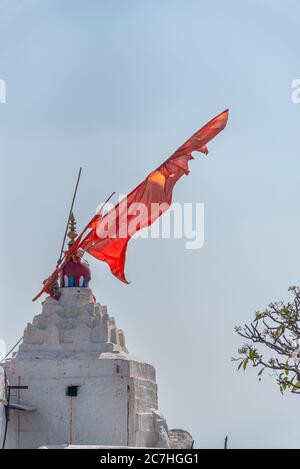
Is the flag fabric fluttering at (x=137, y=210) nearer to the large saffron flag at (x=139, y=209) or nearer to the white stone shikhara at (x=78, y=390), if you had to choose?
the large saffron flag at (x=139, y=209)

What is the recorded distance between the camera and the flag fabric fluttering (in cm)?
6800

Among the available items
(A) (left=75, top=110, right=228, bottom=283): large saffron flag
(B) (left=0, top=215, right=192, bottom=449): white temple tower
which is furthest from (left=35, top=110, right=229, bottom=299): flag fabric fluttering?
(B) (left=0, top=215, right=192, bottom=449): white temple tower

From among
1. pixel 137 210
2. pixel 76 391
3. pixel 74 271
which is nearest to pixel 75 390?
pixel 76 391

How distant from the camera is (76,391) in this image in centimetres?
6650

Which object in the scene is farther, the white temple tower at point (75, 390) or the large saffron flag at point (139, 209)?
the large saffron flag at point (139, 209)

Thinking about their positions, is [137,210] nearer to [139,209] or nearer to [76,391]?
[139,209]

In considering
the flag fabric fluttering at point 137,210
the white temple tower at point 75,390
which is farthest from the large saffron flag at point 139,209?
the white temple tower at point 75,390

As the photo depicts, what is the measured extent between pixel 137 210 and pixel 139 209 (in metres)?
0.09

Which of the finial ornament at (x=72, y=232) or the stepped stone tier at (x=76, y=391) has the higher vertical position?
the finial ornament at (x=72, y=232)

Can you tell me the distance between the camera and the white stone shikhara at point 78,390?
66.3 metres

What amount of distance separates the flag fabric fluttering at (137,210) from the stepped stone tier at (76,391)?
2.37m

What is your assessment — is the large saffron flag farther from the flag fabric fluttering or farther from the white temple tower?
the white temple tower
